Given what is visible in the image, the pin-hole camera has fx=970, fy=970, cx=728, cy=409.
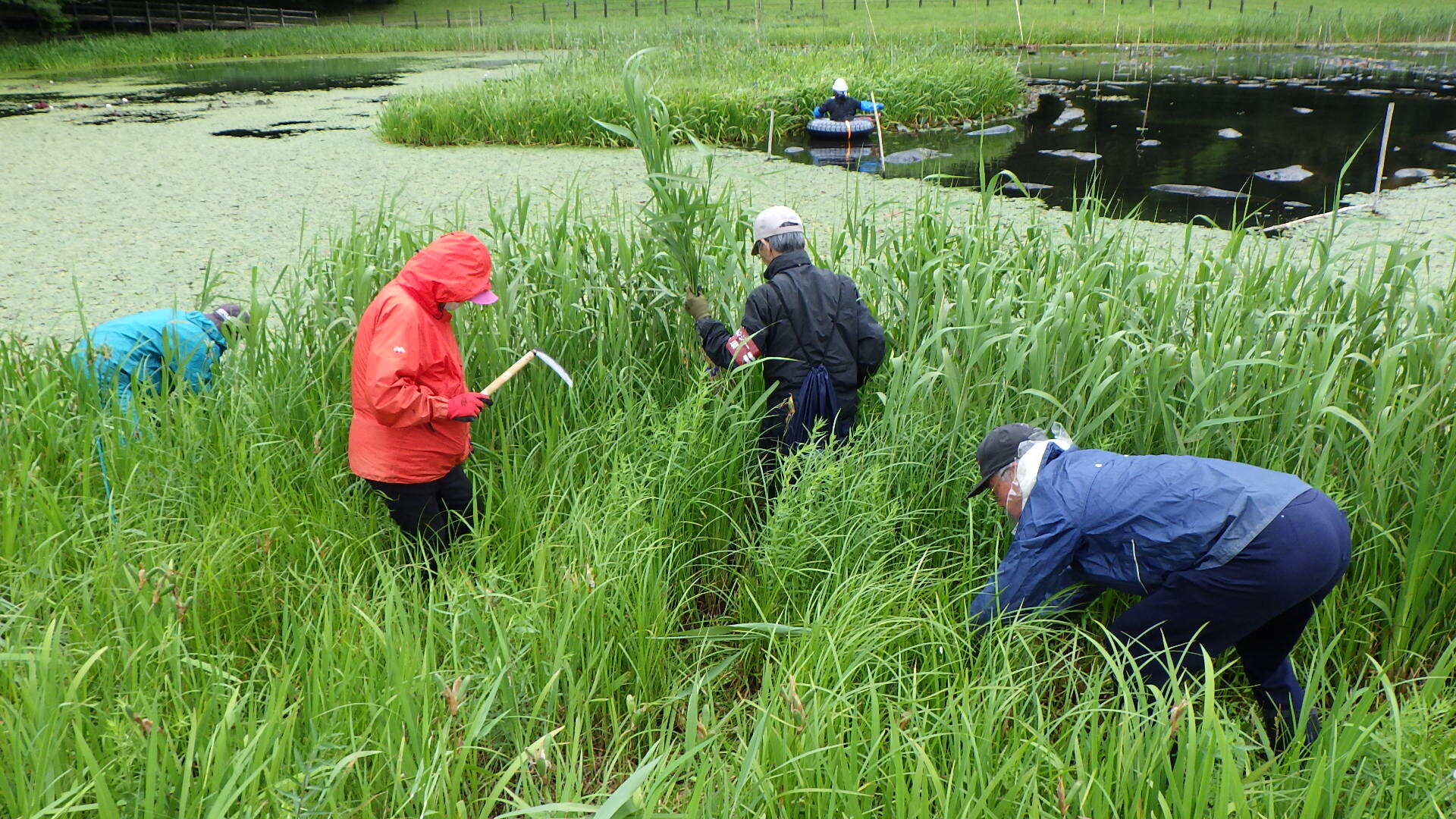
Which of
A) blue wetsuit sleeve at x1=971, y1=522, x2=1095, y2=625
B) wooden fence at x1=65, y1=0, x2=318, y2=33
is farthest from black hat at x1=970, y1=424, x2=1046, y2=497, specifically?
wooden fence at x1=65, y1=0, x2=318, y2=33

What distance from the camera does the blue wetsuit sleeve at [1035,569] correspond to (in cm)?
180

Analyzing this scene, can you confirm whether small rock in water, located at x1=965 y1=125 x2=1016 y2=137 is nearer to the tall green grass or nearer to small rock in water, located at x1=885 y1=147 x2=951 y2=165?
small rock in water, located at x1=885 y1=147 x2=951 y2=165

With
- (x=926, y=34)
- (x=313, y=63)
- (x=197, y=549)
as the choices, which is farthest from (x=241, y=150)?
(x=926, y=34)

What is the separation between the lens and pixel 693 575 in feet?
8.14

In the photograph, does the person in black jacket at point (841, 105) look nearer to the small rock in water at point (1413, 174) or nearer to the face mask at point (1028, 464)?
the small rock in water at point (1413, 174)

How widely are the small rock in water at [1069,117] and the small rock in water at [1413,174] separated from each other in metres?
3.32

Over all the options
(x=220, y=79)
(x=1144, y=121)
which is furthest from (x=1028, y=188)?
(x=220, y=79)

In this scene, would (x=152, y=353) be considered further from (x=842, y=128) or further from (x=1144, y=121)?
(x=1144, y=121)

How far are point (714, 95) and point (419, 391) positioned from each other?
295 inches

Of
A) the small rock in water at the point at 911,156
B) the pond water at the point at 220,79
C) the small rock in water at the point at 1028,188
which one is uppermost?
the pond water at the point at 220,79

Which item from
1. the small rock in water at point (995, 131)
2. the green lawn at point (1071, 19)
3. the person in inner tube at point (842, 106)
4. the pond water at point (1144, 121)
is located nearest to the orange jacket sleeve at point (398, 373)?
the pond water at point (1144, 121)

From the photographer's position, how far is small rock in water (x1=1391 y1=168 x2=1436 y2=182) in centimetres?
735

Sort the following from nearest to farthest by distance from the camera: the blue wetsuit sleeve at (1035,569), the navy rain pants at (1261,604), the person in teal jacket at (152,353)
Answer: the navy rain pants at (1261,604), the blue wetsuit sleeve at (1035,569), the person in teal jacket at (152,353)

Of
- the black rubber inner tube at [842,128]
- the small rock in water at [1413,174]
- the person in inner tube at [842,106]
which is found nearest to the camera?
the small rock in water at [1413,174]
